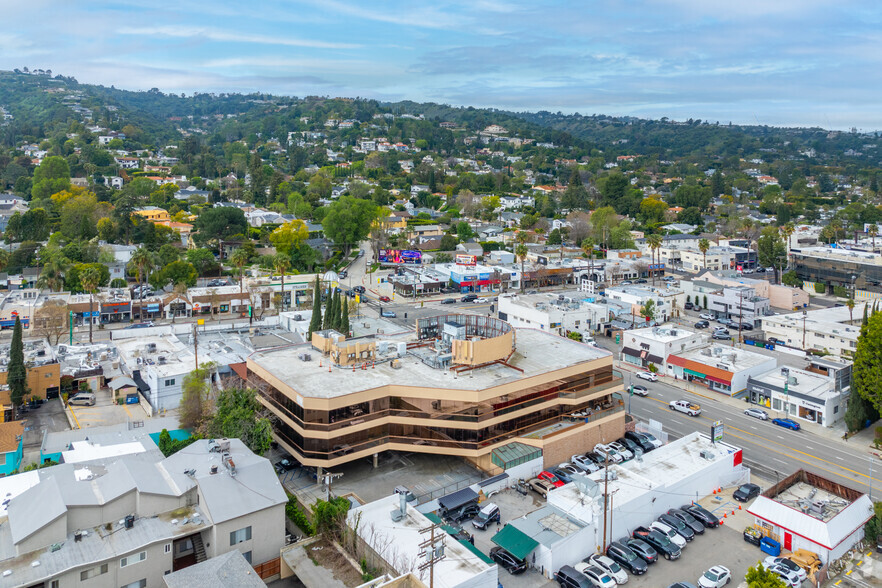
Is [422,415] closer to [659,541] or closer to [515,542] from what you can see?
[515,542]

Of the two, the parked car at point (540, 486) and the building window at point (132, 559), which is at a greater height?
the building window at point (132, 559)

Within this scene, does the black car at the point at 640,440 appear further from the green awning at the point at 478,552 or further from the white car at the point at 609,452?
the green awning at the point at 478,552

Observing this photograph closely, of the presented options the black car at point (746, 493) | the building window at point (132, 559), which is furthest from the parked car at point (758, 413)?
the building window at point (132, 559)

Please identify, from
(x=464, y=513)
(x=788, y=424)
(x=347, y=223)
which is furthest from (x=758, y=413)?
(x=347, y=223)

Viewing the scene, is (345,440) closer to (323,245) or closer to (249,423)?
(249,423)

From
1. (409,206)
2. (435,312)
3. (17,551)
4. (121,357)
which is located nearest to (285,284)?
(435,312)

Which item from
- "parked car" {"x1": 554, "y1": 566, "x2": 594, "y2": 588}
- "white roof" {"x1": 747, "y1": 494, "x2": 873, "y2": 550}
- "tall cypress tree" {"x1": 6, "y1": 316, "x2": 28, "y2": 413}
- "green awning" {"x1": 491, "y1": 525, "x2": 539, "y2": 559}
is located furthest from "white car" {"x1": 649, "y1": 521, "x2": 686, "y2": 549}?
"tall cypress tree" {"x1": 6, "y1": 316, "x2": 28, "y2": 413}
